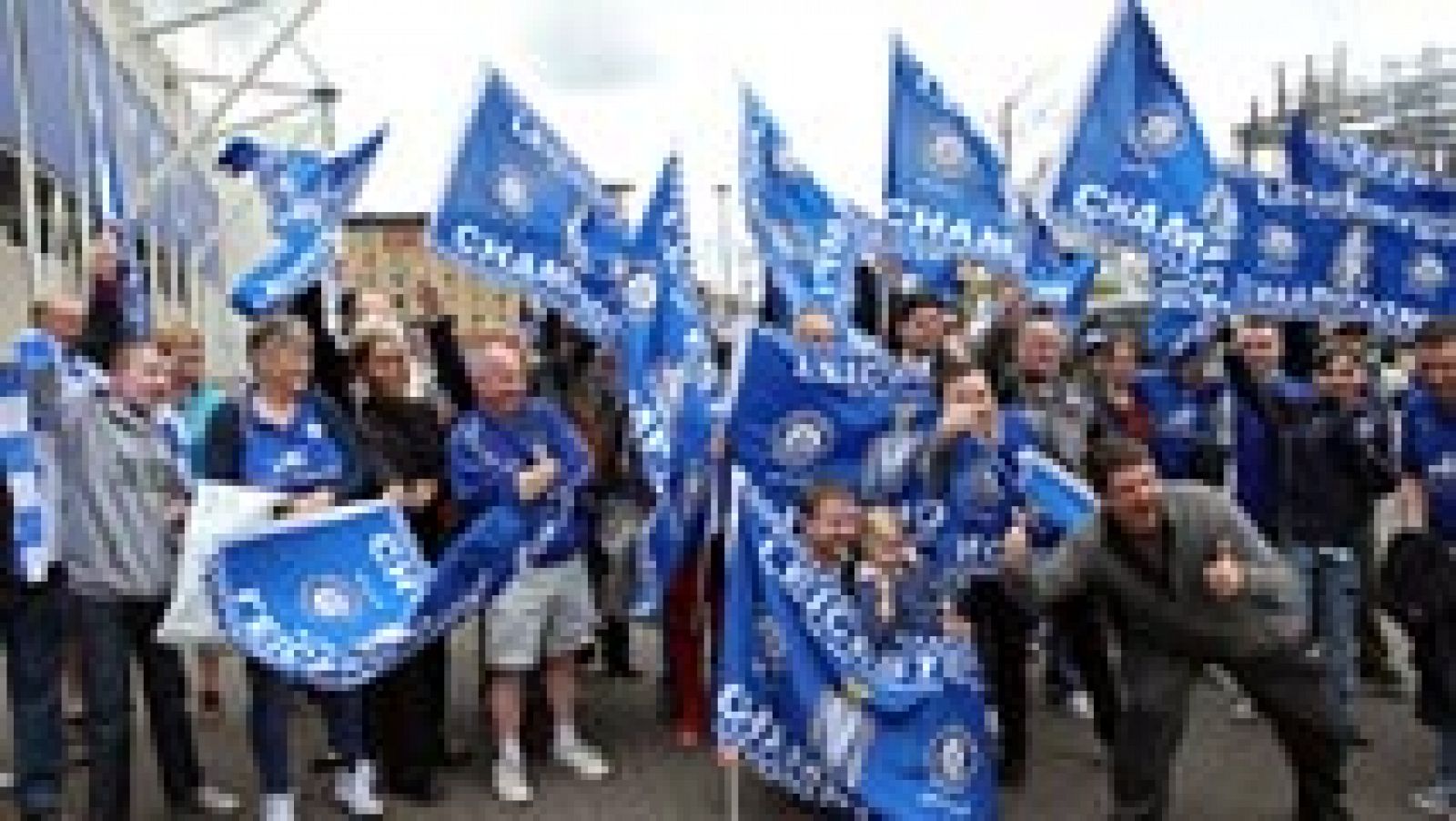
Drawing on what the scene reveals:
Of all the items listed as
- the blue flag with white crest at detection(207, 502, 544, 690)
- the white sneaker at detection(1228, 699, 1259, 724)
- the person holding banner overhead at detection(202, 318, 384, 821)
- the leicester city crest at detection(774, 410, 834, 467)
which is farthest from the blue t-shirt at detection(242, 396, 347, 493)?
the white sneaker at detection(1228, 699, 1259, 724)

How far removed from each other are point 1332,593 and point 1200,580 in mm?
1870

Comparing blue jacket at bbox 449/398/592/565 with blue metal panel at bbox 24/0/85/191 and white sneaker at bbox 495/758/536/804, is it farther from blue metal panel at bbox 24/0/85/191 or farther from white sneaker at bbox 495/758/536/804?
blue metal panel at bbox 24/0/85/191

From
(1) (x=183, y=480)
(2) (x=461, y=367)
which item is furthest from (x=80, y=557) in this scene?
(2) (x=461, y=367)

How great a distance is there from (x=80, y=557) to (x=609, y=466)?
8.19ft

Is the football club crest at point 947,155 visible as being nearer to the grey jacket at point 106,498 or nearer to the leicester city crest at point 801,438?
the leicester city crest at point 801,438

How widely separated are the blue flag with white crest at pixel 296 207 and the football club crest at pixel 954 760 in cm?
349

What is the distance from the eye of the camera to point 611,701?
9.16 metres

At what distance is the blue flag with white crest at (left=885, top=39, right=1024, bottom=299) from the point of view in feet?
30.2

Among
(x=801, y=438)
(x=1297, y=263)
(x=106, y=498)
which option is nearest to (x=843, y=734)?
(x=801, y=438)

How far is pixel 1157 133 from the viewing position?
9289mm

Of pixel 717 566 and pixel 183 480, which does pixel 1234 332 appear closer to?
pixel 717 566

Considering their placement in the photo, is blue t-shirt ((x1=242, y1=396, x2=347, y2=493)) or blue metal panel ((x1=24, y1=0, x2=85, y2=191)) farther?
blue metal panel ((x1=24, y1=0, x2=85, y2=191))

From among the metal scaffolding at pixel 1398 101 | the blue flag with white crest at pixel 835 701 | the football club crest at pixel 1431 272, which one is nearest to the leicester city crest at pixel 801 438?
the blue flag with white crest at pixel 835 701

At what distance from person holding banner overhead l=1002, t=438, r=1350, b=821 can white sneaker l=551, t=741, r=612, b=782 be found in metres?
2.08
